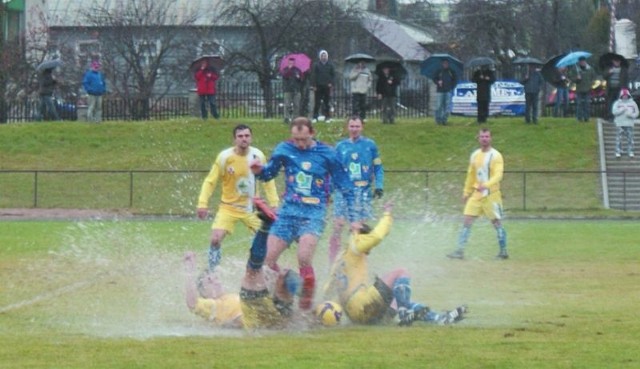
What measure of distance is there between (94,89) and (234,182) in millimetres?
26894

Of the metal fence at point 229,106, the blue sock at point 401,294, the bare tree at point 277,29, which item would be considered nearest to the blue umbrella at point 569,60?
the metal fence at point 229,106

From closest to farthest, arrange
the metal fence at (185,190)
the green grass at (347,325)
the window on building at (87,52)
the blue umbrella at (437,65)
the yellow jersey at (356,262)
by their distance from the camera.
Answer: the green grass at (347,325) → the yellow jersey at (356,262) → the metal fence at (185,190) → the blue umbrella at (437,65) → the window on building at (87,52)

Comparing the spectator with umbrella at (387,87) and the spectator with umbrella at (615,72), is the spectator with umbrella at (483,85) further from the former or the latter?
the spectator with umbrella at (615,72)

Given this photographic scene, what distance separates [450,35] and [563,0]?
6474 mm

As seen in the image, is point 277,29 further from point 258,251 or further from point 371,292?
point 258,251

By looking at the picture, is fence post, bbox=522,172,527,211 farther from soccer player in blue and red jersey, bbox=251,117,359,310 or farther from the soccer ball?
the soccer ball

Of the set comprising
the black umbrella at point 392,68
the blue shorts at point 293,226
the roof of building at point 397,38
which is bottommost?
the blue shorts at point 293,226

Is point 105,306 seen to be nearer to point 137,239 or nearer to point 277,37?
point 137,239

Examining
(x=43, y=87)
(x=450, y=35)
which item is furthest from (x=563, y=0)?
(x=43, y=87)

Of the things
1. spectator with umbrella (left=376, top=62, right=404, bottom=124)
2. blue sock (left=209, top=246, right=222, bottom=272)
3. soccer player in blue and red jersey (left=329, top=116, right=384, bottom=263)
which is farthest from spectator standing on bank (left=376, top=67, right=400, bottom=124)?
blue sock (left=209, top=246, right=222, bottom=272)

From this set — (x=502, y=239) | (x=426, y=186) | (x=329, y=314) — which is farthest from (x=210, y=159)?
(x=329, y=314)

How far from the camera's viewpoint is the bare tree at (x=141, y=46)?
63.2m

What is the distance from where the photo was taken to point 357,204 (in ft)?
59.5

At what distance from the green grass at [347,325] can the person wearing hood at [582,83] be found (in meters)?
15.5
